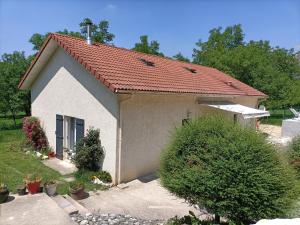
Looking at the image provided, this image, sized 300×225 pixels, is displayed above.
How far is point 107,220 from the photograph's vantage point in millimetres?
10141

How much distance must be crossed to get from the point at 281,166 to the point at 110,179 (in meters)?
9.04

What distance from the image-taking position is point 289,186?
838 centimetres

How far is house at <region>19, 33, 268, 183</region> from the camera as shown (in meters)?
14.8

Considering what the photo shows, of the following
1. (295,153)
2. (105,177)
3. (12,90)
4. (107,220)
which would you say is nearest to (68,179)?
(105,177)

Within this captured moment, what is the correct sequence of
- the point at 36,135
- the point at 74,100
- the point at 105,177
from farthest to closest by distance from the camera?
the point at 36,135 → the point at 74,100 → the point at 105,177

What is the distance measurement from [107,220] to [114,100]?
250 inches

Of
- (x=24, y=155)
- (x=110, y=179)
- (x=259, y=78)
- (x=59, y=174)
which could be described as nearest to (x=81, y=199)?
(x=110, y=179)

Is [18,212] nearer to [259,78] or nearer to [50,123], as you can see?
[50,123]

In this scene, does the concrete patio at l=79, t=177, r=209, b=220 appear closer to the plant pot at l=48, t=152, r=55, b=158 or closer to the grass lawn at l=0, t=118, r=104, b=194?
the grass lawn at l=0, t=118, r=104, b=194

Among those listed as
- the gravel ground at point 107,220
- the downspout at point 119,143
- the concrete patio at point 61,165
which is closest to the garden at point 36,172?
the concrete patio at point 61,165

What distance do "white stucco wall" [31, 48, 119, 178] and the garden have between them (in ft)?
2.33

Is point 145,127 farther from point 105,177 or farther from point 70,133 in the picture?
point 70,133

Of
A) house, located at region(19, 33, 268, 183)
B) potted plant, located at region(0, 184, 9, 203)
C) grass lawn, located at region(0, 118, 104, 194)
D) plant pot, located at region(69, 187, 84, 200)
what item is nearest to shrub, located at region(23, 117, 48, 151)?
house, located at region(19, 33, 268, 183)

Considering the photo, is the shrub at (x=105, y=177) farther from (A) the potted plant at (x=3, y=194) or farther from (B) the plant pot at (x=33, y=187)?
(A) the potted plant at (x=3, y=194)
